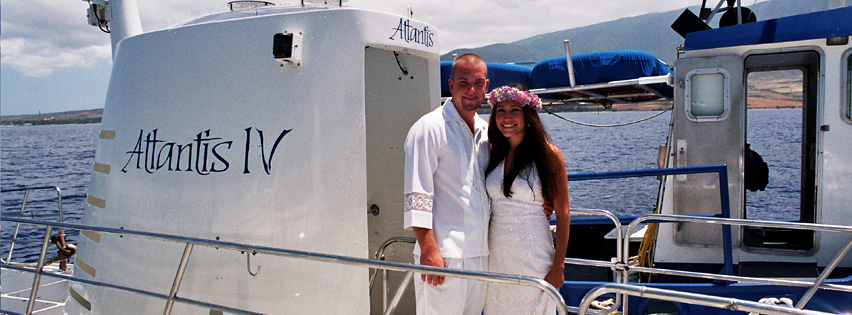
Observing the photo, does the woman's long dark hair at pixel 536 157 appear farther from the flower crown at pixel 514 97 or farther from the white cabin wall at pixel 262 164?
the white cabin wall at pixel 262 164

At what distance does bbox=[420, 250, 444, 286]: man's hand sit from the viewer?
2.66 meters

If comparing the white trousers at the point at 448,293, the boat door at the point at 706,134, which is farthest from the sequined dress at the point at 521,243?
the boat door at the point at 706,134

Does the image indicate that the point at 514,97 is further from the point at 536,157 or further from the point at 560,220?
the point at 560,220

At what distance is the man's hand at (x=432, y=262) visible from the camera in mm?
2660

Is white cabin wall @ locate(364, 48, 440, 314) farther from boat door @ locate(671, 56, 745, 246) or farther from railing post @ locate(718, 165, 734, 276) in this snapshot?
boat door @ locate(671, 56, 745, 246)

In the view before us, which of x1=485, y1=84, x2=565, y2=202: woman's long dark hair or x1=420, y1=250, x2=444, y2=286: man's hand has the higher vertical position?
x1=485, y1=84, x2=565, y2=202: woman's long dark hair

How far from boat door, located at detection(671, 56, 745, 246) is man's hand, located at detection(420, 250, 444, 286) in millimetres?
3634

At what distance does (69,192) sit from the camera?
25.5 metres

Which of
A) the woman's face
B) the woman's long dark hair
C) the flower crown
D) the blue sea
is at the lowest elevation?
A: the blue sea

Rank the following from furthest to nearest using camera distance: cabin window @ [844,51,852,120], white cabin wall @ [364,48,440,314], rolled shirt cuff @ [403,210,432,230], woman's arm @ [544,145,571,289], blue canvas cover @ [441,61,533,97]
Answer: blue canvas cover @ [441,61,533,97], cabin window @ [844,51,852,120], white cabin wall @ [364,48,440,314], woman's arm @ [544,145,571,289], rolled shirt cuff @ [403,210,432,230]

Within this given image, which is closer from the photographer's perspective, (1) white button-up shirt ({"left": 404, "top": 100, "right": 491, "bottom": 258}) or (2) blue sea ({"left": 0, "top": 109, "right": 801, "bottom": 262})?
(1) white button-up shirt ({"left": 404, "top": 100, "right": 491, "bottom": 258})

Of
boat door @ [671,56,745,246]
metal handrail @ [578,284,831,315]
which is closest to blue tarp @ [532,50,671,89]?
boat door @ [671,56,745,246]

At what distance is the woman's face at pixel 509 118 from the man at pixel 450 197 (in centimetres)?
14

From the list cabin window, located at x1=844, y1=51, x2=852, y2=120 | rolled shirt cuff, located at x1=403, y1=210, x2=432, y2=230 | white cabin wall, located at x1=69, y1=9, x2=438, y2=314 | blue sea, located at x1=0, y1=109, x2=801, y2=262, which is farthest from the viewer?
blue sea, located at x1=0, y1=109, x2=801, y2=262
